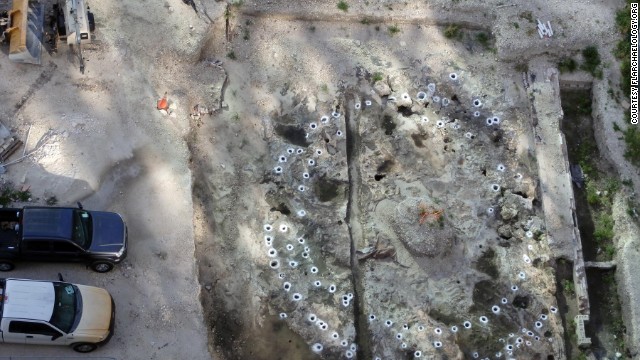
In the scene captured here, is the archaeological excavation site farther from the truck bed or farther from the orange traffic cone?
the truck bed

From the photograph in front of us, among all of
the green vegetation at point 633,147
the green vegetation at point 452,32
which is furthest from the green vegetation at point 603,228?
the green vegetation at point 452,32

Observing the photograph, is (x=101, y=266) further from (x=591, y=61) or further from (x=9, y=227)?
(x=591, y=61)

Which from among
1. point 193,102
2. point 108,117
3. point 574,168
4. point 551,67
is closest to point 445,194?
point 574,168

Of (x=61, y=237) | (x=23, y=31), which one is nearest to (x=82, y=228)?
(x=61, y=237)

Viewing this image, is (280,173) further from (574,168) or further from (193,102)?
(574,168)

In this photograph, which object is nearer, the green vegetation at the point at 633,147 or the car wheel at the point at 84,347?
the car wheel at the point at 84,347

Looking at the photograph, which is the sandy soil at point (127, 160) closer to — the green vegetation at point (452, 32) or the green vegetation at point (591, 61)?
the green vegetation at point (452, 32)
